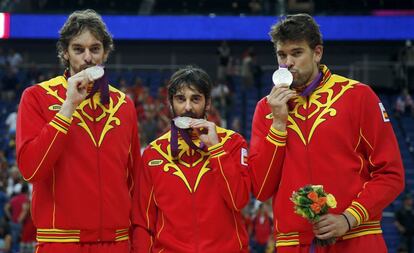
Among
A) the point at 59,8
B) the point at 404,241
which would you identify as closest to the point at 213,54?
the point at 59,8

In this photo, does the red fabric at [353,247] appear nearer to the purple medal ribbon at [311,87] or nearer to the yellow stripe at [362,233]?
the yellow stripe at [362,233]

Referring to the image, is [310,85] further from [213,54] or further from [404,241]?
[213,54]

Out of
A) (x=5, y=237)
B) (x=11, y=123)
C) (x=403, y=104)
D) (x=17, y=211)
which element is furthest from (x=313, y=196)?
(x=403, y=104)

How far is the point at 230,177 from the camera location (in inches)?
→ 226

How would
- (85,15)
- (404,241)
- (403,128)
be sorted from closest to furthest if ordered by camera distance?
(85,15), (404,241), (403,128)

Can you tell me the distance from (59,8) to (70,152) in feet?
77.4

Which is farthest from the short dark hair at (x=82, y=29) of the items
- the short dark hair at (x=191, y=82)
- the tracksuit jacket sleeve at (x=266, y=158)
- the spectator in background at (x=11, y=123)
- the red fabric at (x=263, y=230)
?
the spectator in background at (x=11, y=123)

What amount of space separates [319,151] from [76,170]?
1506mm

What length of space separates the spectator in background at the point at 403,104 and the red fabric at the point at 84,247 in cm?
2123

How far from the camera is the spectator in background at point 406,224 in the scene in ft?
59.4

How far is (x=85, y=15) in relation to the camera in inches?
236

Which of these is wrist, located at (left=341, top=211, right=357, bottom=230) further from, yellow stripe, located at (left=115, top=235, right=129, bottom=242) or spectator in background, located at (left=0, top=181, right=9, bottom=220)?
spectator in background, located at (left=0, top=181, right=9, bottom=220)

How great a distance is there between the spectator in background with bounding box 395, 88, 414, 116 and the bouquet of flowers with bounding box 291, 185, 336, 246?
70.6 feet

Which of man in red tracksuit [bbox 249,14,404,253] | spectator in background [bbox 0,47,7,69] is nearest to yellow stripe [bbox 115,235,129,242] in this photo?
man in red tracksuit [bbox 249,14,404,253]
